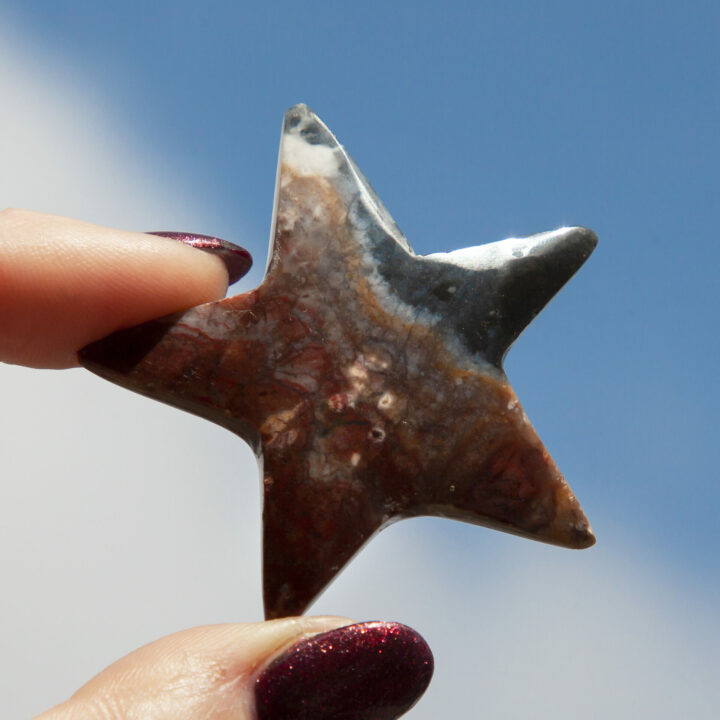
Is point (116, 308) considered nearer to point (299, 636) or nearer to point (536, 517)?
point (299, 636)

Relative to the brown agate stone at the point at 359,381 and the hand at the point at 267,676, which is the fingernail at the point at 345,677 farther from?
the brown agate stone at the point at 359,381

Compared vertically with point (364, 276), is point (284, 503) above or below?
below

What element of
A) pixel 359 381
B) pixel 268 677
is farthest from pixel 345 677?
pixel 359 381

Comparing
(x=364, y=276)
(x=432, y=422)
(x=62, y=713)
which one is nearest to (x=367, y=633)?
(x=432, y=422)

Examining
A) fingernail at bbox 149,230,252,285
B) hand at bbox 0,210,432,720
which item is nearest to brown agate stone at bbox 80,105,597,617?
hand at bbox 0,210,432,720

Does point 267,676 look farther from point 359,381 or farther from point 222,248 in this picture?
point 222,248

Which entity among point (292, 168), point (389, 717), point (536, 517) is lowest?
point (389, 717)

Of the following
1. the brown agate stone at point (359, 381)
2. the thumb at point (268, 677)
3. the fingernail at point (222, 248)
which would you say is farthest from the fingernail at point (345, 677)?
the fingernail at point (222, 248)
